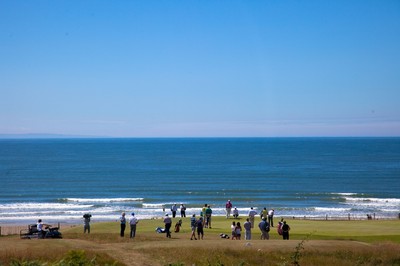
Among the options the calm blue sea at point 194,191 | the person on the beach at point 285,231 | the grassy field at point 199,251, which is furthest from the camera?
the calm blue sea at point 194,191

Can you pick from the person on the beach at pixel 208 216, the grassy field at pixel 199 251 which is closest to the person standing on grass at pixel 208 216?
the person on the beach at pixel 208 216

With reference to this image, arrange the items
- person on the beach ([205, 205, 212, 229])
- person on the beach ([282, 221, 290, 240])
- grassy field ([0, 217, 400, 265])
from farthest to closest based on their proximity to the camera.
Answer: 1. person on the beach ([205, 205, 212, 229])
2. person on the beach ([282, 221, 290, 240])
3. grassy field ([0, 217, 400, 265])

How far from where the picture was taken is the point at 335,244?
2452 centimetres

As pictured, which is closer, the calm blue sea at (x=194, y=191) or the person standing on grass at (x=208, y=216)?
the person standing on grass at (x=208, y=216)

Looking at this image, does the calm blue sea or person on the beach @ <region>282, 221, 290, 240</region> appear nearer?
person on the beach @ <region>282, 221, 290, 240</region>

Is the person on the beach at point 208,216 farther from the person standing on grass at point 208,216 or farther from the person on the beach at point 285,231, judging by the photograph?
the person on the beach at point 285,231

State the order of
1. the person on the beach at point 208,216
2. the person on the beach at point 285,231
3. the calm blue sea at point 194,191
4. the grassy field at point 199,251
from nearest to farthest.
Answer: the grassy field at point 199,251 < the person on the beach at point 285,231 < the person on the beach at point 208,216 < the calm blue sea at point 194,191

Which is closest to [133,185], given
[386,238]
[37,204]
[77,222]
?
[37,204]

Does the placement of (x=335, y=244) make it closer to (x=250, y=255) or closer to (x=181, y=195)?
(x=250, y=255)

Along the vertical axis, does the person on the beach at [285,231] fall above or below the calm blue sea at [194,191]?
above

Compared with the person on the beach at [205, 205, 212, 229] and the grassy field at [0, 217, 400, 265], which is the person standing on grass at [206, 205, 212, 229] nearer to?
the person on the beach at [205, 205, 212, 229]

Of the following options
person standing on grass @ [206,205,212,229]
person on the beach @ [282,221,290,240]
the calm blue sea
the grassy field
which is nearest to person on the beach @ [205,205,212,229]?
person standing on grass @ [206,205,212,229]

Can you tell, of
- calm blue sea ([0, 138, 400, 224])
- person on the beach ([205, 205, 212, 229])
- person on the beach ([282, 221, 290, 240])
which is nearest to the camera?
person on the beach ([282, 221, 290, 240])

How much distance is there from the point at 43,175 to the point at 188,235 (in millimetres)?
79345
